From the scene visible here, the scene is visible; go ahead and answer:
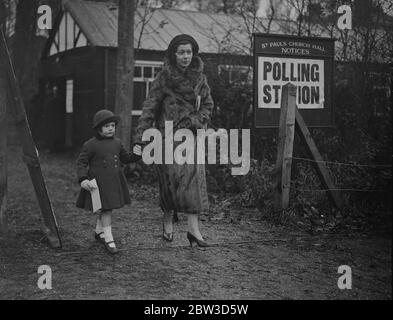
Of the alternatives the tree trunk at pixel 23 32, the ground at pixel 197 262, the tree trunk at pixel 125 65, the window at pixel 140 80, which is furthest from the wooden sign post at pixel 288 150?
the tree trunk at pixel 23 32

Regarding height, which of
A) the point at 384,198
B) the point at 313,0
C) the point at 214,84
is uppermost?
the point at 313,0

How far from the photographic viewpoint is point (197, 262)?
4809 millimetres

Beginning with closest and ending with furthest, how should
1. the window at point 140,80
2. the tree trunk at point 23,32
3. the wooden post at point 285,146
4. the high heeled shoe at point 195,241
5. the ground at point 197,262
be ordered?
the ground at point 197,262 < the high heeled shoe at point 195,241 < the wooden post at point 285,146 < the window at point 140,80 < the tree trunk at point 23,32

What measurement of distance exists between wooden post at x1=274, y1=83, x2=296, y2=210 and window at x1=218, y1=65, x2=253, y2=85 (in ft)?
12.1

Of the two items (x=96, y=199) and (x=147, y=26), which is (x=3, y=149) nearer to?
(x=96, y=199)

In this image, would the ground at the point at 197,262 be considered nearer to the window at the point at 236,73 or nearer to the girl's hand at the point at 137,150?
the girl's hand at the point at 137,150

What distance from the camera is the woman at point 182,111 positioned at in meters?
5.11

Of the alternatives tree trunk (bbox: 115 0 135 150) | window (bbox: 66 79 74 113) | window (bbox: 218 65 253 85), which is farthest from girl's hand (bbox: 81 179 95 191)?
window (bbox: 66 79 74 113)

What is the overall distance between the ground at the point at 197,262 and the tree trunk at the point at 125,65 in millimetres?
4187

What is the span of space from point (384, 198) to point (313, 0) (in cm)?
407

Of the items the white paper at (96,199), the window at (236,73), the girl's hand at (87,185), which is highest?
the window at (236,73)
